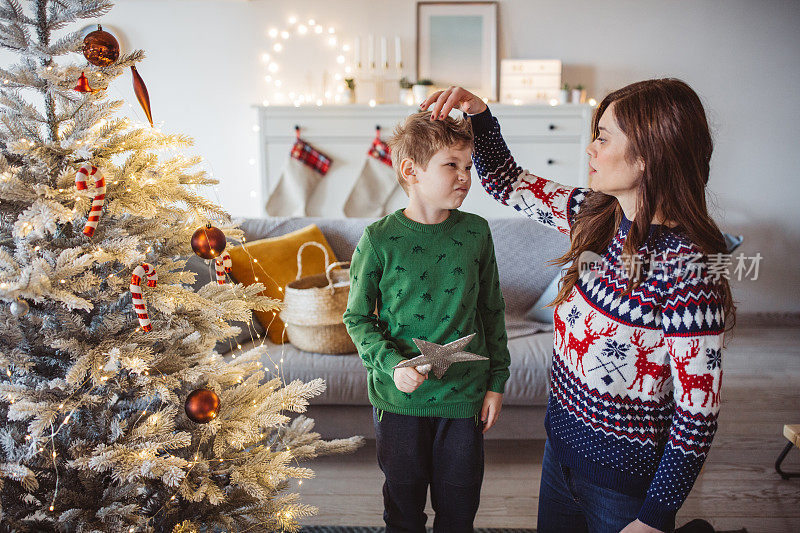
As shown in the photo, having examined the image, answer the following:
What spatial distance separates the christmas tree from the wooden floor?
71 cm

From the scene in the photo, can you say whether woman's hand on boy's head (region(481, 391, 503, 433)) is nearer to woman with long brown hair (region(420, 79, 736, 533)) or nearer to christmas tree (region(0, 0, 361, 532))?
woman with long brown hair (region(420, 79, 736, 533))

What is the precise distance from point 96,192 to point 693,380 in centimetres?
109

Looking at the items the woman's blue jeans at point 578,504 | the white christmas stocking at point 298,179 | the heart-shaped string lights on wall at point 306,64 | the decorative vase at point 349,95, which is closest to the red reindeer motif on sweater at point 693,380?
the woman's blue jeans at point 578,504

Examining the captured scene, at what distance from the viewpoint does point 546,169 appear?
3904 millimetres

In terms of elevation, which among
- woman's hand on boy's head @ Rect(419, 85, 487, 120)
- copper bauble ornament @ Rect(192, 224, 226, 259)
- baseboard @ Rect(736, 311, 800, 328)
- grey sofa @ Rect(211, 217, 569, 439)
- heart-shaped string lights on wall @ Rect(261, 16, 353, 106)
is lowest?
baseboard @ Rect(736, 311, 800, 328)

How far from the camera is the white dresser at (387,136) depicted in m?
3.84

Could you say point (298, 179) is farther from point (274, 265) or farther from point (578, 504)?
point (578, 504)

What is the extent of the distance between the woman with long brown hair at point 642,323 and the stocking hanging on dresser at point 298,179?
3.02 metres

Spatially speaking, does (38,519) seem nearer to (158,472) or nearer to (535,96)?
(158,472)

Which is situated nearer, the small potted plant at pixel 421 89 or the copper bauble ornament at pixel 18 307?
the copper bauble ornament at pixel 18 307

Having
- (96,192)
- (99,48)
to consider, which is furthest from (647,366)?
(99,48)

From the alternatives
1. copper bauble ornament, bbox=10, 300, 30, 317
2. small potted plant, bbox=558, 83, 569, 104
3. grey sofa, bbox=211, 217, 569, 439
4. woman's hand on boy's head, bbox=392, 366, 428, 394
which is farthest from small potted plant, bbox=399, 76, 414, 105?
copper bauble ornament, bbox=10, 300, 30, 317

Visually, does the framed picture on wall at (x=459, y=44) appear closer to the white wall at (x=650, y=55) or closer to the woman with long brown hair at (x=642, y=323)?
the white wall at (x=650, y=55)

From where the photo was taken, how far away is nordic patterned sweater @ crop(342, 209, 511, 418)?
3.87ft
